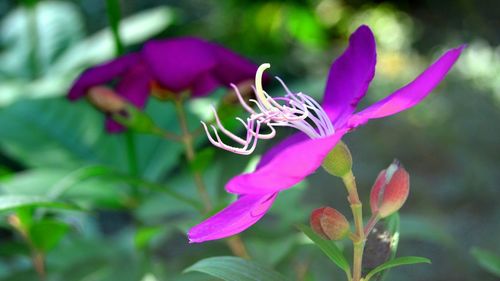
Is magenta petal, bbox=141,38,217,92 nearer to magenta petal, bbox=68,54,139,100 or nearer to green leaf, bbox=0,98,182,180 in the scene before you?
magenta petal, bbox=68,54,139,100

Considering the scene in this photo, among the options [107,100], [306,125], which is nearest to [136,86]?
[107,100]

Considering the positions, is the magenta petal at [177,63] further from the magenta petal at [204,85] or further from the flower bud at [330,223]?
the flower bud at [330,223]

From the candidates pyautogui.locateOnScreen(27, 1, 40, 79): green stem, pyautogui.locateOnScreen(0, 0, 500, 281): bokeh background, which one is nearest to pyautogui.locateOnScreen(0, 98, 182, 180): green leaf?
pyautogui.locateOnScreen(0, 0, 500, 281): bokeh background

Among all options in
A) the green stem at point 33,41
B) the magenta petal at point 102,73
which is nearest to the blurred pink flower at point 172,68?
the magenta petal at point 102,73

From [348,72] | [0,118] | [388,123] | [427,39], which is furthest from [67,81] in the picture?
[427,39]

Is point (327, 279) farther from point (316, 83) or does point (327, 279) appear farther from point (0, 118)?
point (0, 118)

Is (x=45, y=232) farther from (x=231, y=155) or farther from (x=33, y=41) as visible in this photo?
(x=33, y=41)
